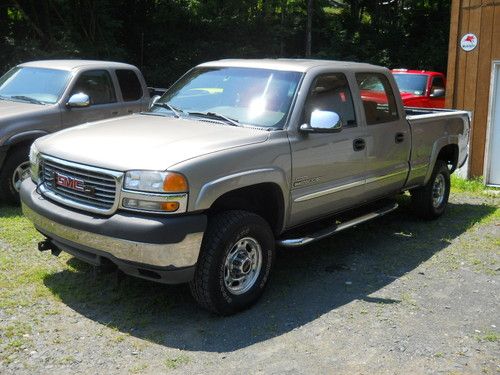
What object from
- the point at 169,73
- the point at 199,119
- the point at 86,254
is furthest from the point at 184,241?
the point at 169,73

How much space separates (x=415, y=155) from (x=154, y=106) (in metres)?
2.99

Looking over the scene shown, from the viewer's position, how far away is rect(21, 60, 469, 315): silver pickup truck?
420 centimetres

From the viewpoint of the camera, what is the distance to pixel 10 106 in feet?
25.8

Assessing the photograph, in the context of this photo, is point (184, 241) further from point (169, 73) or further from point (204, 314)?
point (169, 73)

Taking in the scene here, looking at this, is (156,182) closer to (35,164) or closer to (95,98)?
(35,164)

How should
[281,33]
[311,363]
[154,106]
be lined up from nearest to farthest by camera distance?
[311,363] < [154,106] < [281,33]

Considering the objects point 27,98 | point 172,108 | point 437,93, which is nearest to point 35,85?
point 27,98

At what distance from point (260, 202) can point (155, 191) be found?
3.98 feet

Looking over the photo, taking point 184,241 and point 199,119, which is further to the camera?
point 199,119

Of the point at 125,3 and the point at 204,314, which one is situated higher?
the point at 125,3

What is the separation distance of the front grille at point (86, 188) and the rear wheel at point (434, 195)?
14.6 feet

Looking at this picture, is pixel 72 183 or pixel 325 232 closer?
pixel 72 183

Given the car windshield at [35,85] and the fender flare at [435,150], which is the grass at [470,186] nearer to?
the fender flare at [435,150]

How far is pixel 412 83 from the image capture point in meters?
16.0
